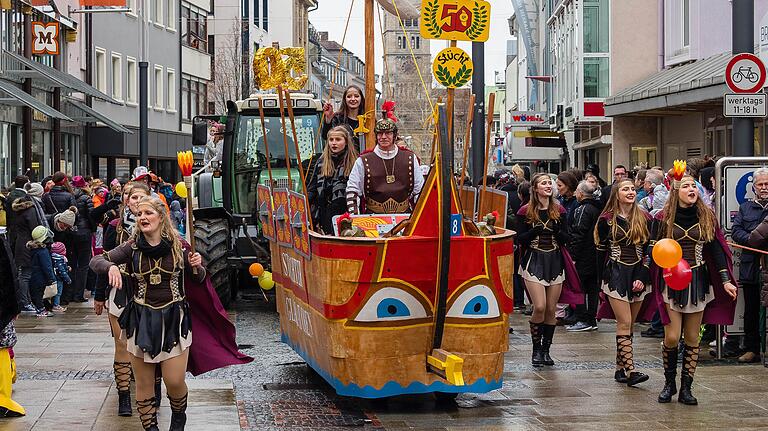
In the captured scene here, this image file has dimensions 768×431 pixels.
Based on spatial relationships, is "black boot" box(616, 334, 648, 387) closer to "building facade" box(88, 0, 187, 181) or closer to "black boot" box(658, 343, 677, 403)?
"black boot" box(658, 343, 677, 403)

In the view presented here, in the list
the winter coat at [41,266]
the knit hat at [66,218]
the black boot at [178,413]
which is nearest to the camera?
the black boot at [178,413]

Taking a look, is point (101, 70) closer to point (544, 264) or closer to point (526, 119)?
point (526, 119)

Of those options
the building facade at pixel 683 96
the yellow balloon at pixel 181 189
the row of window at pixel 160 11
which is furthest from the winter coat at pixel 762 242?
the row of window at pixel 160 11

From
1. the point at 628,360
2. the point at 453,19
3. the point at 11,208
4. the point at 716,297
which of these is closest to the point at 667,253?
the point at 716,297

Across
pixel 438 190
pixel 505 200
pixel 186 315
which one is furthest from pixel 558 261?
pixel 186 315

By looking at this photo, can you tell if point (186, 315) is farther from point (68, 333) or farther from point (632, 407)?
point (68, 333)

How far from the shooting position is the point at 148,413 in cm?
859

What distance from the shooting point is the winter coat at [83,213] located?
19.4 m

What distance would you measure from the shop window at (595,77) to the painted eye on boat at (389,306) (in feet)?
92.1

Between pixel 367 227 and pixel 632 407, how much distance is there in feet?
8.40

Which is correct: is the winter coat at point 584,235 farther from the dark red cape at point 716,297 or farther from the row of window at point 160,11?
the row of window at point 160,11

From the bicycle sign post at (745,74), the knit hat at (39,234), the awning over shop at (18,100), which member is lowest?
the knit hat at (39,234)

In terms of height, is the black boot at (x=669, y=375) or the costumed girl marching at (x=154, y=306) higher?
the costumed girl marching at (x=154, y=306)

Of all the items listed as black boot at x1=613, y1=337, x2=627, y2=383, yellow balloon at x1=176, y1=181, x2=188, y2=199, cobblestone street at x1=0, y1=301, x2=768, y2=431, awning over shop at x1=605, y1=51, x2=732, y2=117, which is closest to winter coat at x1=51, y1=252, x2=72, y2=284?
cobblestone street at x1=0, y1=301, x2=768, y2=431
